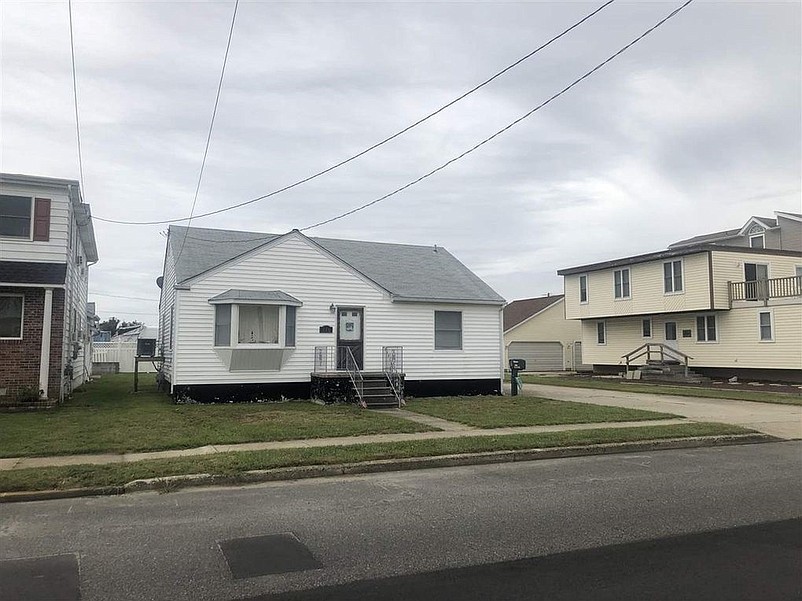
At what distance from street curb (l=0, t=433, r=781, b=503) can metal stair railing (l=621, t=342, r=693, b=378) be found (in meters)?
20.0

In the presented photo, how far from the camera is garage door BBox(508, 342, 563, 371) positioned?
46.4 metres

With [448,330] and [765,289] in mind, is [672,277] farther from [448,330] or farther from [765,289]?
[448,330]

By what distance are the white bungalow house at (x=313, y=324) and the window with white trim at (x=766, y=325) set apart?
14.8 metres

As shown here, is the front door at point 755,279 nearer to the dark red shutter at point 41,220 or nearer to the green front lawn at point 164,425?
the green front lawn at point 164,425

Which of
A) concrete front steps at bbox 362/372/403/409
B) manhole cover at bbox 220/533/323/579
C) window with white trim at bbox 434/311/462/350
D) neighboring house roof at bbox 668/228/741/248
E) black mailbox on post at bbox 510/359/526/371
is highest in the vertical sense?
neighboring house roof at bbox 668/228/741/248

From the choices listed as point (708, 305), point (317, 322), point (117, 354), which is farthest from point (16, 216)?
point (708, 305)

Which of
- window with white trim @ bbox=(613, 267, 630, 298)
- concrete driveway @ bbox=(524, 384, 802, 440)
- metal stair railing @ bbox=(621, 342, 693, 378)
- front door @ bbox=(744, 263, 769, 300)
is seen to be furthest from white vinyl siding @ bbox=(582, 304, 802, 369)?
concrete driveway @ bbox=(524, 384, 802, 440)

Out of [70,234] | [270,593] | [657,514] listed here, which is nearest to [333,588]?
[270,593]

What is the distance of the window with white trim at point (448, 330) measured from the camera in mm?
21578

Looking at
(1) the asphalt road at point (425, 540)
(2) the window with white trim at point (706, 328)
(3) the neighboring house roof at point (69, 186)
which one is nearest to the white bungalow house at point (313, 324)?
(3) the neighboring house roof at point (69, 186)

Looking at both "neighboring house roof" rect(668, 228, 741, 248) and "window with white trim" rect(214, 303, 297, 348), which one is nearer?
"window with white trim" rect(214, 303, 297, 348)

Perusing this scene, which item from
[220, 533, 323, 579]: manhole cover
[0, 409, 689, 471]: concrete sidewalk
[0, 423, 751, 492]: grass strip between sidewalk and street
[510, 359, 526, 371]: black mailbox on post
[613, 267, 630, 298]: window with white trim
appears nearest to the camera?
[220, 533, 323, 579]: manhole cover

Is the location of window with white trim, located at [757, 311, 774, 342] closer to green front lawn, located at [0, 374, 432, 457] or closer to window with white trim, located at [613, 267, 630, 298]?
window with white trim, located at [613, 267, 630, 298]

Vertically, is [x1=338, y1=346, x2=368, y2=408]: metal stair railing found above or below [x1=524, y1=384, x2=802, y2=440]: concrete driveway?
above
